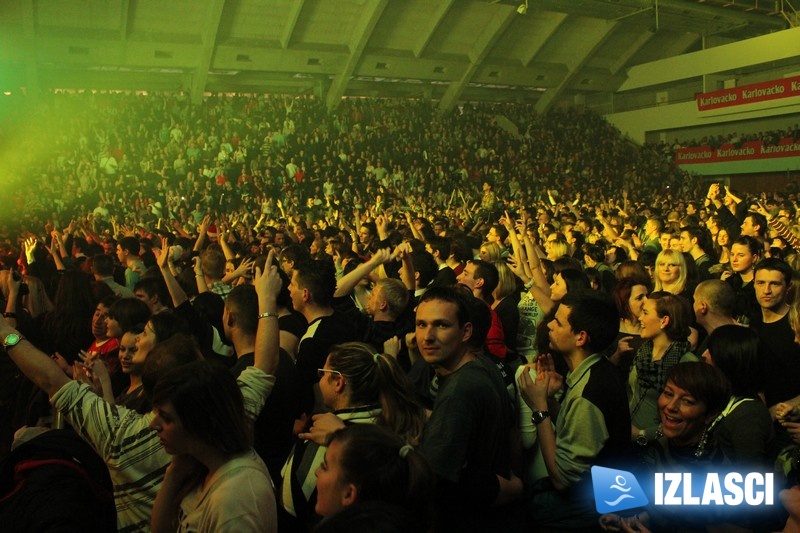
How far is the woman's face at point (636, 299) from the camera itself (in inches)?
172

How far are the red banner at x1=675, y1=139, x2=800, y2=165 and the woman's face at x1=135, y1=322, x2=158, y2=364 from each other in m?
29.6

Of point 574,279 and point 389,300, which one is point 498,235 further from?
point 389,300

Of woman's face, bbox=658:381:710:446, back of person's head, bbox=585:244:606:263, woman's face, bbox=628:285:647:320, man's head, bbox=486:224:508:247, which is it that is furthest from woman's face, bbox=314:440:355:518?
man's head, bbox=486:224:508:247

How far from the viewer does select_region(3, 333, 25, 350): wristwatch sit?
8.09 feet

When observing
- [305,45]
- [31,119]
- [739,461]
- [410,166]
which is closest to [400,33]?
[305,45]

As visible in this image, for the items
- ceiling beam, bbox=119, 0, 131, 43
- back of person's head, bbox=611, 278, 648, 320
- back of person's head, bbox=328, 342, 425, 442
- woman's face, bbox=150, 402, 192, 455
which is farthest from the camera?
ceiling beam, bbox=119, 0, 131, 43

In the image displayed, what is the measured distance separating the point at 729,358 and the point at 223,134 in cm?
2246

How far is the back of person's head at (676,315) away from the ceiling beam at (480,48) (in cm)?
2591

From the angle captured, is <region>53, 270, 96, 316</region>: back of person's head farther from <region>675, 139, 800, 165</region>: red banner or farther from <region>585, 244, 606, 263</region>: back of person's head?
<region>675, 139, 800, 165</region>: red banner

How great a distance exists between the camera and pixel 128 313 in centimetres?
395

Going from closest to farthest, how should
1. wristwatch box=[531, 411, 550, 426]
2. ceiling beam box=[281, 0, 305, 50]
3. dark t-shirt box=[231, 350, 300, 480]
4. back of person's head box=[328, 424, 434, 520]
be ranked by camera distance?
back of person's head box=[328, 424, 434, 520] → wristwatch box=[531, 411, 550, 426] → dark t-shirt box=[231, 350, 300, 480] → ceiling beam box=[281, 0, 305, 50]

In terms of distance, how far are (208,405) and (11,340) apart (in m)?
0.90

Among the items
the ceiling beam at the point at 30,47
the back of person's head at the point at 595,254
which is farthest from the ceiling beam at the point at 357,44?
the back of person's head at the point at 595,254

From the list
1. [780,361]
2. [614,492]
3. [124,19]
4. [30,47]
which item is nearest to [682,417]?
[614,492]
